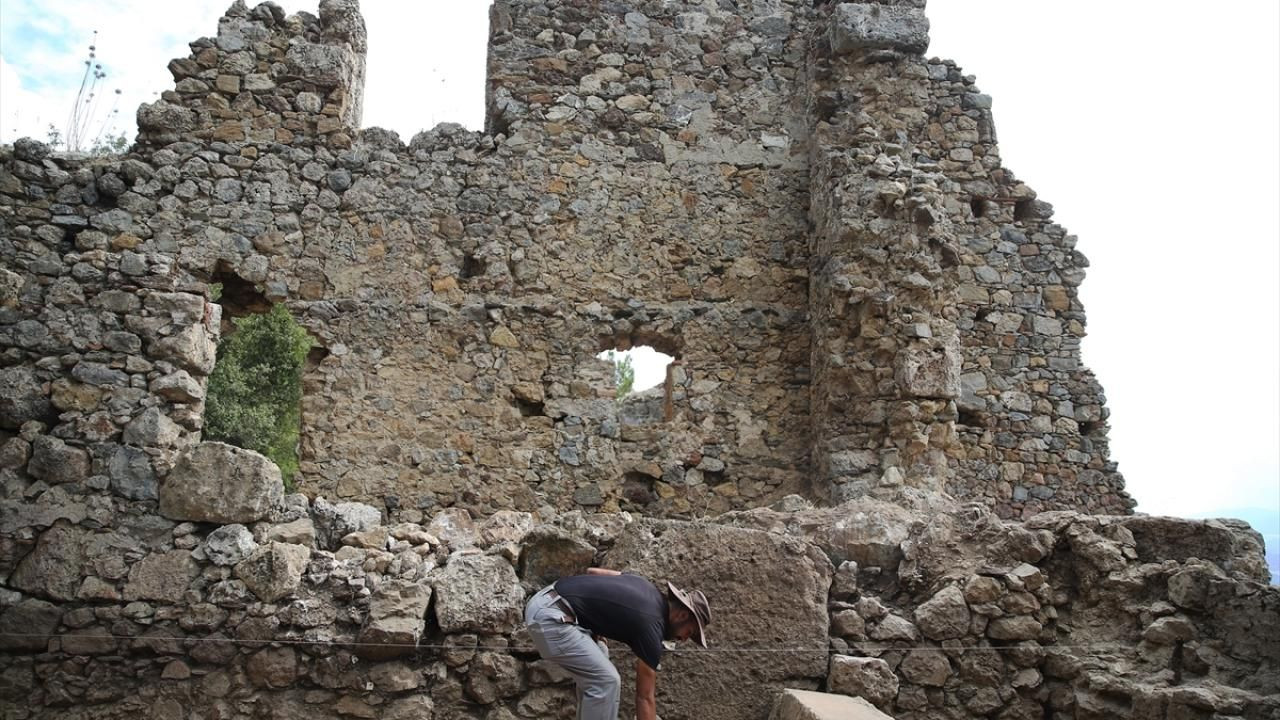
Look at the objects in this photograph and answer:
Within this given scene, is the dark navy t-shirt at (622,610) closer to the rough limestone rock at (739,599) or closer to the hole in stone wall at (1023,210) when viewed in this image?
the rough limestone rock at (739,599)

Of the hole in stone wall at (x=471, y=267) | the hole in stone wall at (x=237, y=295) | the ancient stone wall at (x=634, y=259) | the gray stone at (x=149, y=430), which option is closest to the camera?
the gray stone at (x=149, y=430)

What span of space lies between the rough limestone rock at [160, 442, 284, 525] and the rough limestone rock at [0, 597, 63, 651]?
648 mm

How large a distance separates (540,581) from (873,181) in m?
4.45

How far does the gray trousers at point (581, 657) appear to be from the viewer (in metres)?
4.22

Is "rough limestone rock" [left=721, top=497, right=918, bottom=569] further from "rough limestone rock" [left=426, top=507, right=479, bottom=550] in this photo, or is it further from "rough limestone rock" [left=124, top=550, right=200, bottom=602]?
"rough limestone rock" [left=124, top=550, right=200, bottom=602]

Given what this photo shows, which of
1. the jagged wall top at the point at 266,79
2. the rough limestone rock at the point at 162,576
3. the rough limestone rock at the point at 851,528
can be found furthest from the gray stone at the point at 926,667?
the jagged wall top at the point at 266,79

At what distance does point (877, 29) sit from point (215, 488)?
6.45 meters

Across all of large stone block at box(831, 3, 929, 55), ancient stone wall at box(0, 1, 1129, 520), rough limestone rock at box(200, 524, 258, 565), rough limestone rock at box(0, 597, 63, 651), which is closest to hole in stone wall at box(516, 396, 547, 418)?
ancient stone wall at box(0, 1, 1129, 520)

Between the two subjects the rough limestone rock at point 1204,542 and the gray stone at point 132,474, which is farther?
the gray stone at point 132,474

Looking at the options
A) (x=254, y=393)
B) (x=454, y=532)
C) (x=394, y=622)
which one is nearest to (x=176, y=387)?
(x=454, y=532)

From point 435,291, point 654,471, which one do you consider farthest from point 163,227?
point 654,471

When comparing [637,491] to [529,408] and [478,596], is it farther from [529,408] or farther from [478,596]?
[478,596]

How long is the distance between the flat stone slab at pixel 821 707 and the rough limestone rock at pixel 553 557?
111 centimetres

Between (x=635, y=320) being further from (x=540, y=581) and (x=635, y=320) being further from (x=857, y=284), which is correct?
(x=540, y=581)
